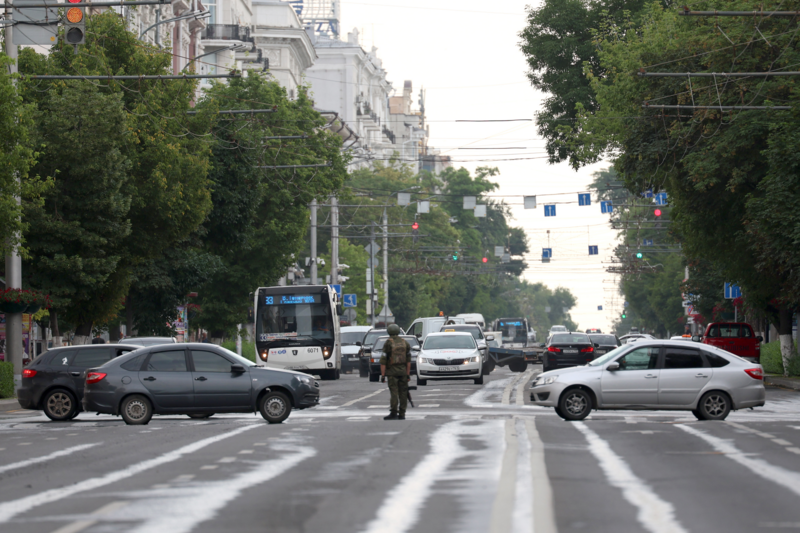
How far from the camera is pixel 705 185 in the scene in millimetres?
33594

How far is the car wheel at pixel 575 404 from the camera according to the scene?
2083 cm

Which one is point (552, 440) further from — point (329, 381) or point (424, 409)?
point (329, 381)

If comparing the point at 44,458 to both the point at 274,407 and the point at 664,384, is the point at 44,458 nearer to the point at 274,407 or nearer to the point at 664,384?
the point at 274,407

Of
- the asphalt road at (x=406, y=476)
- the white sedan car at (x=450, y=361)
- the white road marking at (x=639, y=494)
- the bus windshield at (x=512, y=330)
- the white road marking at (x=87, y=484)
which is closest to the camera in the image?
the white road marking at (x=639, y=494)

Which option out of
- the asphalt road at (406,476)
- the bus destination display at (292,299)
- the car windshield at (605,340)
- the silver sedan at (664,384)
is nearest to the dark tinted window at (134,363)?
the asphalt road at (406,476)

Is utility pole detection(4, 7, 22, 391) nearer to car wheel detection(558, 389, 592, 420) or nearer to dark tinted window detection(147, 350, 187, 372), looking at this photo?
dark tinted window detection(147, 350, 187, 372)

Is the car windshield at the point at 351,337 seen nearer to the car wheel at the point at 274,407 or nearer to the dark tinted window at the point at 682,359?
the car wheel at the point at 274,407

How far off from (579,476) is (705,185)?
2294 centimetres

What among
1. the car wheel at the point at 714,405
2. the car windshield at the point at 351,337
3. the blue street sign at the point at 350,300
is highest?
the blue street sign at the point at 350,300

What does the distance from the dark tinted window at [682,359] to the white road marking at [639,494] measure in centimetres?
580

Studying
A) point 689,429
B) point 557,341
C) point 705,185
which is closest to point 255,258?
point 557,341

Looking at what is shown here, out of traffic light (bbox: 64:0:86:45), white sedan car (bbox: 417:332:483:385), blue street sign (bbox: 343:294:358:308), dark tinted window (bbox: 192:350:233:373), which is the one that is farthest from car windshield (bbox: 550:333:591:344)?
traffic light (bbox: 64:0:86:45)

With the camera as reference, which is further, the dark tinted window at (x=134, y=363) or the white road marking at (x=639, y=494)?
the dark tinted window at (x=134, y=363)

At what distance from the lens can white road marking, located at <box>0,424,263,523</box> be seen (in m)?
10.2
